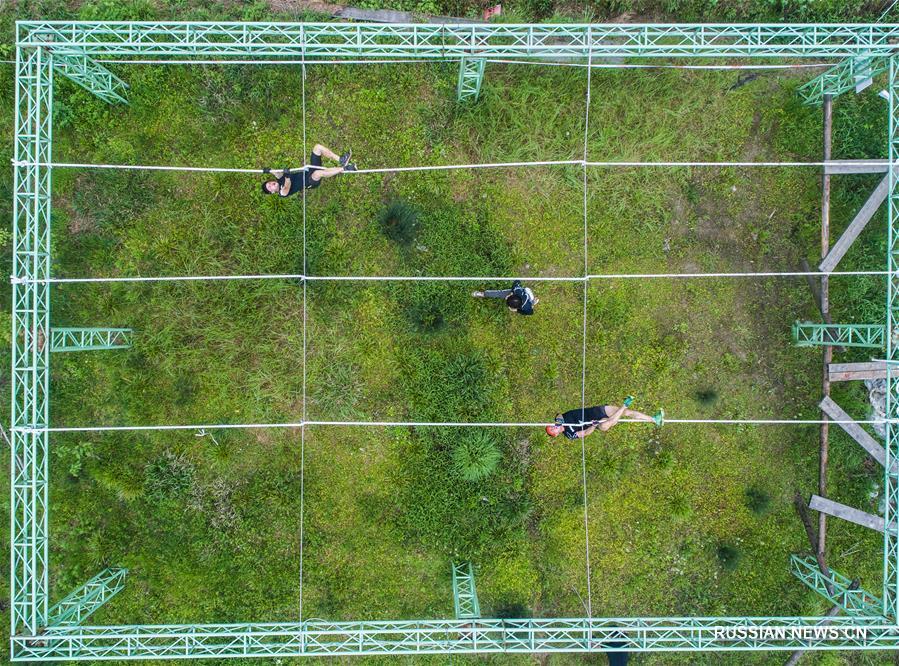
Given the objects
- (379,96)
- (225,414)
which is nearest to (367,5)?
(379,96)

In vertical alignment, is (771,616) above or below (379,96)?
below

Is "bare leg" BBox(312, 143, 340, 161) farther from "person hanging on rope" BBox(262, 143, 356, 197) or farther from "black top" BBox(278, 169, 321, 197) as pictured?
"black top" BBox(278, 169, 321, 197)

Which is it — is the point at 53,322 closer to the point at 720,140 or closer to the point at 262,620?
the point at 262,620

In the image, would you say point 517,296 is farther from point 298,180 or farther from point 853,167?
point 853,167

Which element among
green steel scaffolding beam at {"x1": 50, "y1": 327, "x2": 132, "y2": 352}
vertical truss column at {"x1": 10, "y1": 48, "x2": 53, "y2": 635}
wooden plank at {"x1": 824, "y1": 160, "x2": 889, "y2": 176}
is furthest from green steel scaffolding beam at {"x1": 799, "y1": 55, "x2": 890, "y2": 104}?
green steel scaffolding beam at {"x1": 50, "y1": 327, "x2": 132, "y2": 352}

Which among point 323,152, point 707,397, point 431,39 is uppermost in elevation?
point 431,39

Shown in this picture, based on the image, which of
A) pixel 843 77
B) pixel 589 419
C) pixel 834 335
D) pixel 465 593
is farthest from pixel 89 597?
pixel 843 77
